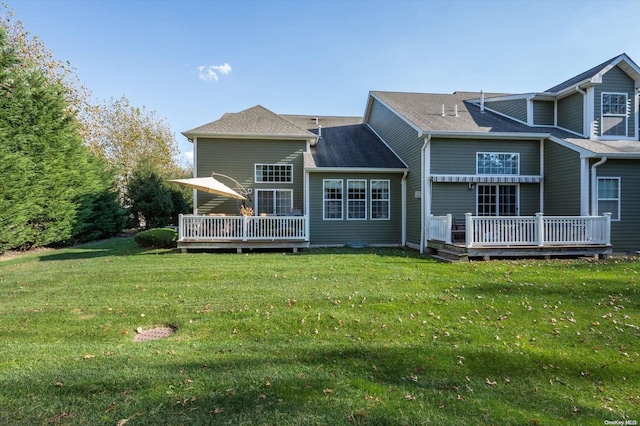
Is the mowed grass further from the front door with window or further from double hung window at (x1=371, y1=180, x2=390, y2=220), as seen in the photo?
double hung window at (x1=371, y1=180, x2=390, y2=220)

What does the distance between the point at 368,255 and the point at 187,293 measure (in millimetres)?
5977

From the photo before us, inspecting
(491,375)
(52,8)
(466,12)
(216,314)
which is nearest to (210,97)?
(52,8)

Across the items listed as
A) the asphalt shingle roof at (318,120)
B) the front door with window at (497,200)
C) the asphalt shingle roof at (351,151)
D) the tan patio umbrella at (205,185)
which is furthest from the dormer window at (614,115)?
the tan patio umbrella at (205,185)

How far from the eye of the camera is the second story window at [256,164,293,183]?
43.5 ft

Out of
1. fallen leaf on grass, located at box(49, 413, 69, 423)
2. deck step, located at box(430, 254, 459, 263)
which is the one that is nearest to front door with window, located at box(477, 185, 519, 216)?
deck step, located at box(430, 254, 459, 263)

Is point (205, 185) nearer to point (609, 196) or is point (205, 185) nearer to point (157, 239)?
point (157, 239)

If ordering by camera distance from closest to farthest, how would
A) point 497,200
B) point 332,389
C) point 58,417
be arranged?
point 58,417 < point 332,389 < point 497,200

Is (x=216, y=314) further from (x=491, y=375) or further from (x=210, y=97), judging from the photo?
(x=210, y=97)

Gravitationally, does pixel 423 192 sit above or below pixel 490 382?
above

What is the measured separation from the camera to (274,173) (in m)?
13.4

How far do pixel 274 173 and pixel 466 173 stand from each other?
735 cm

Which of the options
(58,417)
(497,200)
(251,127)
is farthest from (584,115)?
(58,417)

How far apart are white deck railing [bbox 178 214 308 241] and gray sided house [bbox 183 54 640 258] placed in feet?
0.33

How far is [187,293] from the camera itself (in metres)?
6.05
